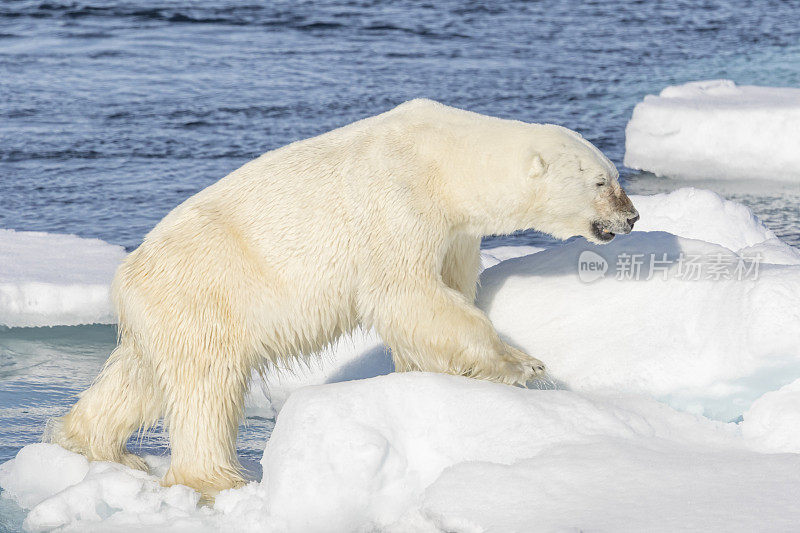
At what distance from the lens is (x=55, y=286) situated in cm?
648

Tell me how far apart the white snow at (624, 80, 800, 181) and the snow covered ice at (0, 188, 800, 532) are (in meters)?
5.12

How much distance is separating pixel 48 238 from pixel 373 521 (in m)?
4.71

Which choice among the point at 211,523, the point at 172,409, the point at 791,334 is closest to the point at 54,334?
the point at 172,409

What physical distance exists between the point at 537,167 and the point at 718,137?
606cm

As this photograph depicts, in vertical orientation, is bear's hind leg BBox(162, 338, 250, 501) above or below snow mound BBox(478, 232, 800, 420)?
below

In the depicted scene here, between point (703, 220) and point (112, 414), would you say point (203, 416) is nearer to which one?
point (112, 414)

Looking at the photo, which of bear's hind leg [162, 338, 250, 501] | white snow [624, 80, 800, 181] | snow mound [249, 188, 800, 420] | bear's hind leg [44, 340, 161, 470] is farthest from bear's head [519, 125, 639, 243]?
white snow [624, 80, 800, 181]

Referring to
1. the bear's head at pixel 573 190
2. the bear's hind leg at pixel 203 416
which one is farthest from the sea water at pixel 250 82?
the bear's head at pixel 573 190

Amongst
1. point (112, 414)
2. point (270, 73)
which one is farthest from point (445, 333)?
point (270, 73)

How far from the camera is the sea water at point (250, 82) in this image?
8.69 metres

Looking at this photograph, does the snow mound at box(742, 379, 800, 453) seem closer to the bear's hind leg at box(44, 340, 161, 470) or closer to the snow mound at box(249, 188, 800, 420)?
the snow mound at box(249, 188, 800, 420)

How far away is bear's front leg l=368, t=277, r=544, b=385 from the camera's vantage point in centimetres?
403

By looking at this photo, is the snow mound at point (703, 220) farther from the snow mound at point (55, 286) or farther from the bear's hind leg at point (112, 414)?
the snow mound at point (55, 286)

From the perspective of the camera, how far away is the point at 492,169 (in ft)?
13.6
